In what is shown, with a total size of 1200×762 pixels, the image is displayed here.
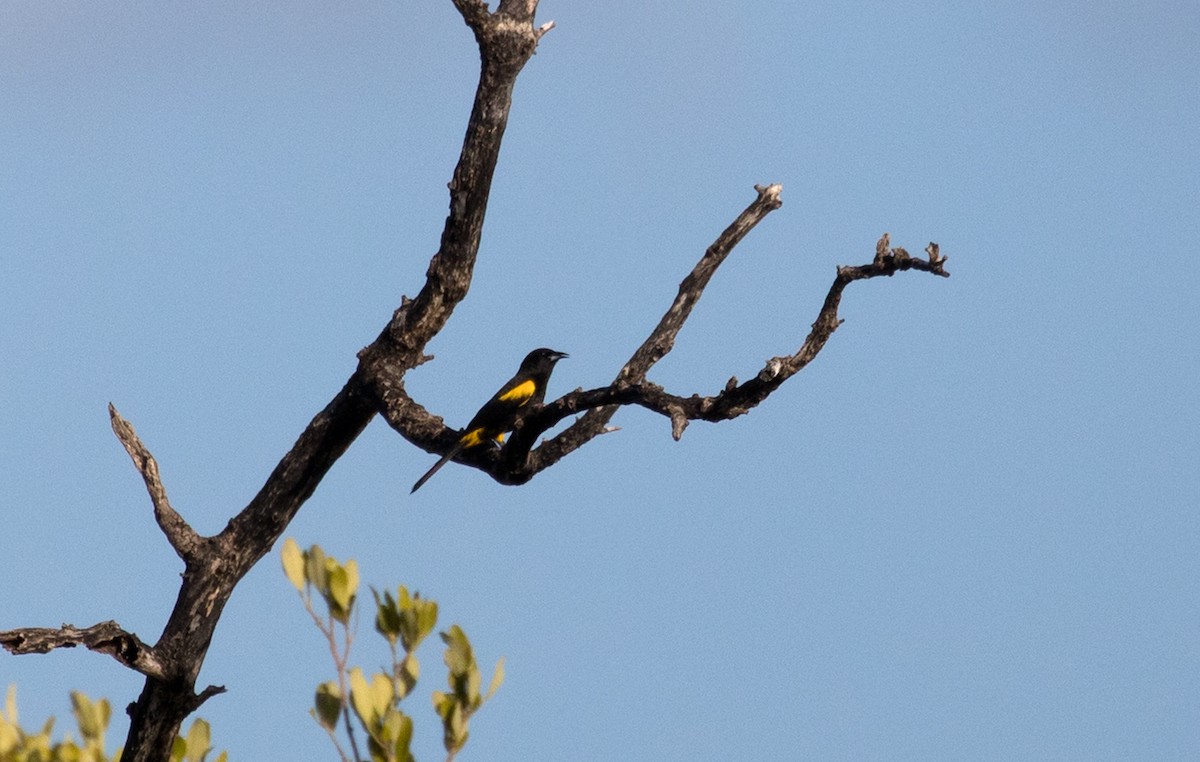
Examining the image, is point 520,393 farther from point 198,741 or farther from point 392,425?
point 198,741

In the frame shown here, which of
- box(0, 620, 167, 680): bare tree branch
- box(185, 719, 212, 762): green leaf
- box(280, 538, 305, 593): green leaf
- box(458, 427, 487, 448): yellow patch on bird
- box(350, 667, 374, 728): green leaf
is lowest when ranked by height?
box(350, 667, 374, 728): green leaf

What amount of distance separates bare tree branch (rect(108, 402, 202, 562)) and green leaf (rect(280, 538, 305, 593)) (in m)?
3.04

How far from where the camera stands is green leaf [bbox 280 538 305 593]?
180 inches

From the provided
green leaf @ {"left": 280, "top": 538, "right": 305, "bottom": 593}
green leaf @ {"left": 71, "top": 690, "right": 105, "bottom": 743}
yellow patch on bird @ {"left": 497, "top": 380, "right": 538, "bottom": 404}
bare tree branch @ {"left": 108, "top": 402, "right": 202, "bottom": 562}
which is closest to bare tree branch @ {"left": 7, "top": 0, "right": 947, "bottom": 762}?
bare tree branch @ {"left": 108, "top": 402, "right": 202, "bottom": 562}

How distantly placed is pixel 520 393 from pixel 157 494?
2.05 metres

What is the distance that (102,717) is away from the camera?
5.24 metres

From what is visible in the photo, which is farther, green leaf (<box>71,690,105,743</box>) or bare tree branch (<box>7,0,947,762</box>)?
bare tree branch (<box>7,0,947,762</box>)

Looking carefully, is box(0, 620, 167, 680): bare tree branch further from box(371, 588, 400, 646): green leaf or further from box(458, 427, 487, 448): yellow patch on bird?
box(371, 588, 400, 646): green leaf

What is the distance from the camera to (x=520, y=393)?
786 cm

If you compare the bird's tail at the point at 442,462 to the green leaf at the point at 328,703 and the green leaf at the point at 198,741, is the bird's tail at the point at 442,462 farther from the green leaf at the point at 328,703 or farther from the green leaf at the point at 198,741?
the green leaf at the point at 328,703

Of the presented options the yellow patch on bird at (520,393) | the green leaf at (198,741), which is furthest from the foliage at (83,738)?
the yellow patch on bird at (520,393)

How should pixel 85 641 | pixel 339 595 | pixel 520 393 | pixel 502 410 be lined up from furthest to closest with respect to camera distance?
pixel 520 393
pixel 502 410
pixel 85 641
pixel 339 595

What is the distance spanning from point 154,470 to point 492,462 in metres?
1.90

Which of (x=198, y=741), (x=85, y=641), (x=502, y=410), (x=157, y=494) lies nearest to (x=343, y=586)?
(x=198, y=741)
